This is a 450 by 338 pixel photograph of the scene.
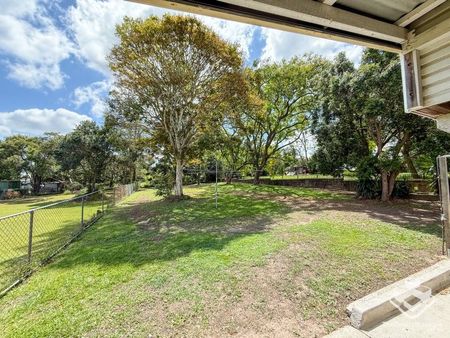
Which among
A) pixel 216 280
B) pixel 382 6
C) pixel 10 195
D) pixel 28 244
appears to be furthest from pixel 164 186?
pixel 10 195

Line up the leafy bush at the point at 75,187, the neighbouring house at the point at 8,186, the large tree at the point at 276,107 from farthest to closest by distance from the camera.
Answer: the leafy bush at the point at 75,187 → the neighbouring house at the point at 8,186 → the large tree at the point at 276,107

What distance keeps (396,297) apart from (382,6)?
3.01m

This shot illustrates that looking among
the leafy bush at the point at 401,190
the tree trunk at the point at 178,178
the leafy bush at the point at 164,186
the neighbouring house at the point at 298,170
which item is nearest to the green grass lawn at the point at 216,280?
the leafy bush at the point at 401,190

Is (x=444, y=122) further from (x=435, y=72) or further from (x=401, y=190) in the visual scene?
(x=401, y=190)

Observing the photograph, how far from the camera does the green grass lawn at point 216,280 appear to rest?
8.19 ft

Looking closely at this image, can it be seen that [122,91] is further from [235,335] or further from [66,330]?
[235,335]

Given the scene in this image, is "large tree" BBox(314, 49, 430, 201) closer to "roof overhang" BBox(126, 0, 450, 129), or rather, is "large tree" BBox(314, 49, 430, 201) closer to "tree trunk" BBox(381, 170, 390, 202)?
"tree trunk" BBox(381, 170, 390, 202)

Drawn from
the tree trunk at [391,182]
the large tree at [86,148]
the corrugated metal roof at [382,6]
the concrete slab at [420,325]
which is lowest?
the concrete slab at [420,325]

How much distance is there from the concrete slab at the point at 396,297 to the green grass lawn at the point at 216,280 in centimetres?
23

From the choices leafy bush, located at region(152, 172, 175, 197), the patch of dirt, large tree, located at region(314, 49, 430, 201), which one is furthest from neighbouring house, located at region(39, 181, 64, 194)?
the patch of dirt

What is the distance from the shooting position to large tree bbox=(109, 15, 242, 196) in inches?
392

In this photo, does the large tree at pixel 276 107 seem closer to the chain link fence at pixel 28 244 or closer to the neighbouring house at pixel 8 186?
the chain link fence at pixel 28 244

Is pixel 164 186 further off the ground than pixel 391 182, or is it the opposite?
pixel 391 182

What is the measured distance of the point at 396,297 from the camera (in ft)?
8.67
